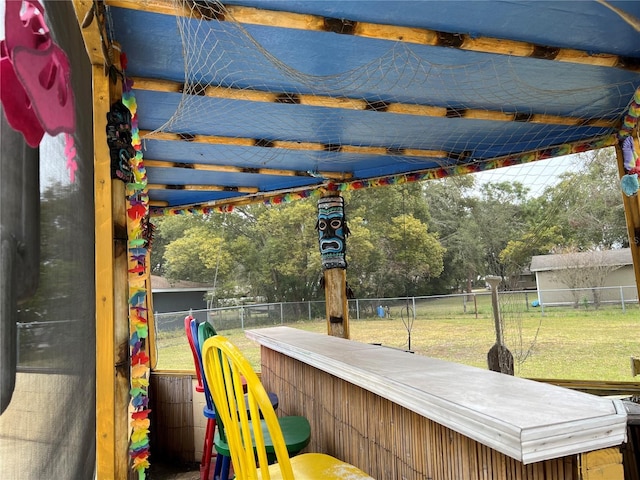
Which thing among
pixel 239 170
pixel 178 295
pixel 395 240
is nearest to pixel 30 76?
pixel 239 170

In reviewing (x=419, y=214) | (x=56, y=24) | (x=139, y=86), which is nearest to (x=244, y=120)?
(x=139, y=86)

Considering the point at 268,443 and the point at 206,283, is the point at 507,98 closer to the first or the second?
the point at 268,443

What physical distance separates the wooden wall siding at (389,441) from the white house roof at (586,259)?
12889mm

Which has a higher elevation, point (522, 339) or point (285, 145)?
point (285, 145)

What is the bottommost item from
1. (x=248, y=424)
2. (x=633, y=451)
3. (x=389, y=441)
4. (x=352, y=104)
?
(x=633, y=451)

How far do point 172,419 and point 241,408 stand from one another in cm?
306

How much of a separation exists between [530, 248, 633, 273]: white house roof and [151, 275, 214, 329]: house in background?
11.0 meters

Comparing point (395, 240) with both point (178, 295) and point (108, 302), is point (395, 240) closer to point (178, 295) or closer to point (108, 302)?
point (178, 295)

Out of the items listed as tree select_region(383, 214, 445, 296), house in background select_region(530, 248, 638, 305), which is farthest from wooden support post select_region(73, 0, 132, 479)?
tree select_region(383, 214, 445, 296)

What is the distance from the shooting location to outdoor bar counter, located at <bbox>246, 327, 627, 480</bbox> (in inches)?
24.9

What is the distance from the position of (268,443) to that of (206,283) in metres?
14.6

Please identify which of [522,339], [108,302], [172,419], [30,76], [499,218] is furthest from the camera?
[499,218]

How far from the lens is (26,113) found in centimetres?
46

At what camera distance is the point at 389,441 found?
1.19 m
